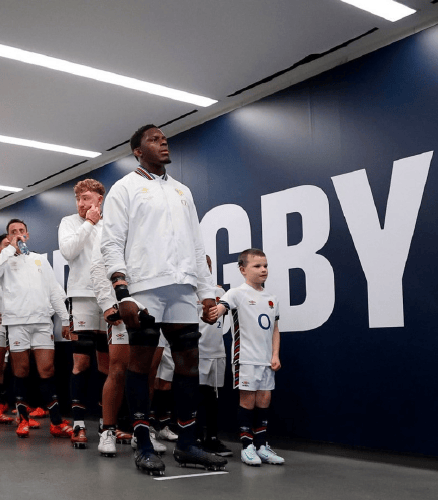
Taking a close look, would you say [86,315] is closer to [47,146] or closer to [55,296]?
[55,296]

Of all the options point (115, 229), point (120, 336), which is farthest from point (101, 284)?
point (115, 229)

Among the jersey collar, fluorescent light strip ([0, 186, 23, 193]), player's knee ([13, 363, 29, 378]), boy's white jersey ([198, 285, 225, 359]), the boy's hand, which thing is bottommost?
player's knee ([13, 363, 29, 378])

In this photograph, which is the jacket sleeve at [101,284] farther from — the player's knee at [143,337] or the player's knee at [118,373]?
the player's knee at [143,337]

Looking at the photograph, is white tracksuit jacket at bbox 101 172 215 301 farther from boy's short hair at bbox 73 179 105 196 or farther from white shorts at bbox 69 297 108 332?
white shorts at bbox 69 297 108 332

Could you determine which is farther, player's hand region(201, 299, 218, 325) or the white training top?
the white training top

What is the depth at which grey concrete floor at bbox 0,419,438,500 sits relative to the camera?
2.45 metres

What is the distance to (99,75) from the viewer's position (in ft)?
14.7

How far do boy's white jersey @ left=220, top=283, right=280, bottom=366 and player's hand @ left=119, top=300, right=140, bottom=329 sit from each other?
0.93 meters

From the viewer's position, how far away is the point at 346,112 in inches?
160

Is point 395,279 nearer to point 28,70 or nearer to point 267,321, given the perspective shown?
point 267,321

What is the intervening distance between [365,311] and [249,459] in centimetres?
122

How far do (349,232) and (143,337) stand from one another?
1764 mm

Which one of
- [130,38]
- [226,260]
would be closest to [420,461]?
[226,260]

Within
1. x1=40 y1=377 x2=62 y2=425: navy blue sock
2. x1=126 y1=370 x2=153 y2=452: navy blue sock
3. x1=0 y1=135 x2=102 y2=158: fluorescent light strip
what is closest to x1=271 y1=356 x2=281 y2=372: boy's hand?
x1=126 y1=370 x2=153 y2=452: navy blue sock
